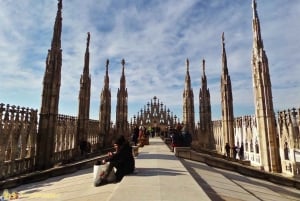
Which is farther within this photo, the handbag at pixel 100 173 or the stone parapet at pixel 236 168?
the stone parapet at pixel 236 168

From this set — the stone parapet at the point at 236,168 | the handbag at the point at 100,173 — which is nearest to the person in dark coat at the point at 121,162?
the handbag at the point at 100,173

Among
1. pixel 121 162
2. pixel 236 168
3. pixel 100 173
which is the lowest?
pixel 236 168

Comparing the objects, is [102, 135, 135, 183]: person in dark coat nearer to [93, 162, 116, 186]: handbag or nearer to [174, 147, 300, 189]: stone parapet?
[93, 162, 116, 186]: handbag

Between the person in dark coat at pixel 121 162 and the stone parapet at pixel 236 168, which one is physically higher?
the person in dark coat at pixel 121 162

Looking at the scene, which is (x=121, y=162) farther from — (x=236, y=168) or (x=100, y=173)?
(x=236, y=168)

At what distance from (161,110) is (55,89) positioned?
22.4m

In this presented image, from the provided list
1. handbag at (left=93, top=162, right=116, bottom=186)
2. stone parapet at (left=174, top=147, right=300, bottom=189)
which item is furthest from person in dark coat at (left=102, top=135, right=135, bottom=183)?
stone parapet at (left=174, top=147, right=300, bottom=189)

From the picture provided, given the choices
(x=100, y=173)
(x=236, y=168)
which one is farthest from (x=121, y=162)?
(x=236, y=168)

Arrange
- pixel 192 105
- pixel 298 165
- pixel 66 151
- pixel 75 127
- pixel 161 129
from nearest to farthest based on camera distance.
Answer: pixel 298 165 < pixel 66 151 < pixel 75 127 < pixel 192 105 < pixel 161 129

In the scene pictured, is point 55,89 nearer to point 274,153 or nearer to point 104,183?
point 104,183

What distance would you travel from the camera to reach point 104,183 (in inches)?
224

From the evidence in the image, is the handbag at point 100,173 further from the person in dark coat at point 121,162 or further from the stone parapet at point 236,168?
the stone parapet at point 236,168

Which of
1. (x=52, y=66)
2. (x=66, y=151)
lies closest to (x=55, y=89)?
(x=52, y=66)

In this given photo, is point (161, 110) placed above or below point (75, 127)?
above
